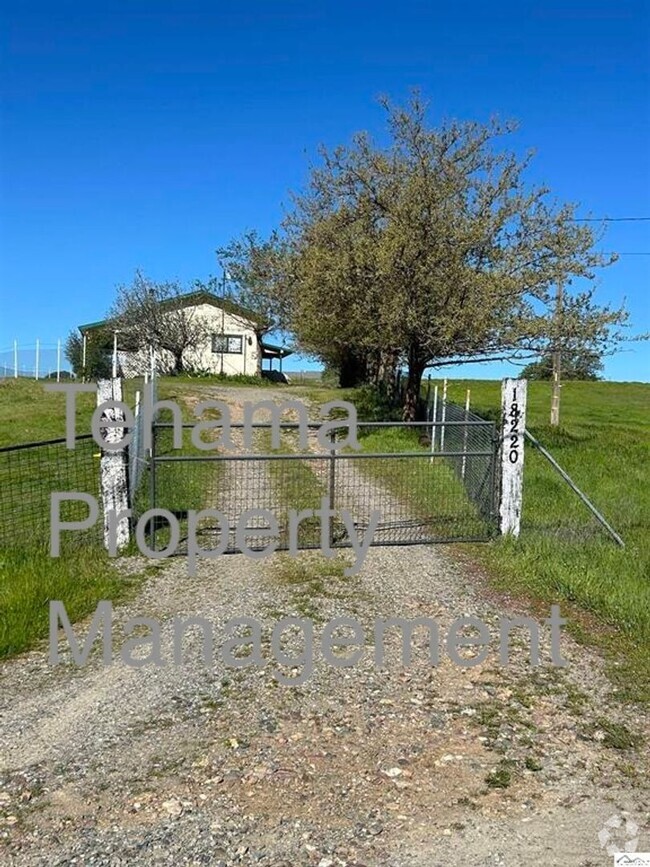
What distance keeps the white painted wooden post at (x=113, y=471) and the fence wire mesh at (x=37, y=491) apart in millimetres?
298

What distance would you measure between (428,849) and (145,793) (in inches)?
51.1

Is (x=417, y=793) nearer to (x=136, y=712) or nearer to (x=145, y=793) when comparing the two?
(x=145, y=793)

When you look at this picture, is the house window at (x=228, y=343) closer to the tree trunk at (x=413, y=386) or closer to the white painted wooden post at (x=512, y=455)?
the tree trunk at (x=413, y=386)

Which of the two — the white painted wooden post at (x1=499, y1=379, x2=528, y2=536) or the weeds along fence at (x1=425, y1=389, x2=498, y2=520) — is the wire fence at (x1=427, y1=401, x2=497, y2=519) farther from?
the white painted wooden post at (x1=499, y1=379, x2=528, y2=536)

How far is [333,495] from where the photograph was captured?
26.1 ft

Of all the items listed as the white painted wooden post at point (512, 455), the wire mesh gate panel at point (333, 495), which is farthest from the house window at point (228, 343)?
the white painted wooden post at point (512, 455)

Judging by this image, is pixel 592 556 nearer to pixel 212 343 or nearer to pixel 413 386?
pixel 413 386

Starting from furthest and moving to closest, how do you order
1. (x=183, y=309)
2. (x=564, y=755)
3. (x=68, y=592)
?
1. (x=183, y=309)
2. (x=68, y=592)
3. (x=564, y=755)

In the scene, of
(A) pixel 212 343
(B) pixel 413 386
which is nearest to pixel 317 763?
(B) pixel 413 386

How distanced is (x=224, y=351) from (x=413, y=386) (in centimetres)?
2757

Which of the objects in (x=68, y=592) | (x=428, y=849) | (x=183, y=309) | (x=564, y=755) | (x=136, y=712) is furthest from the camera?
(x=183, y=309)

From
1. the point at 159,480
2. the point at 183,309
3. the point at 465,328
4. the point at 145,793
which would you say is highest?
the point at 183,309

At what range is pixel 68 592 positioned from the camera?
19.4 feet

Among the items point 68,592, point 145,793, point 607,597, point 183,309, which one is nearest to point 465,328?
point 607,597
